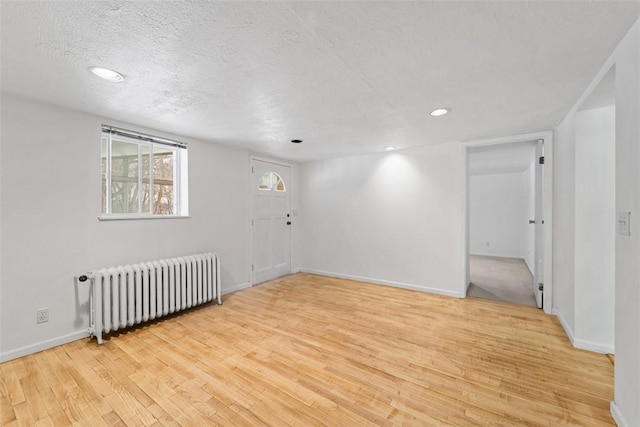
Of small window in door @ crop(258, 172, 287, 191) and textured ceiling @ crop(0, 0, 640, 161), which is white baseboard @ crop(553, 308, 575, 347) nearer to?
textured ceiling @ crop(0, 0, 640, 161)

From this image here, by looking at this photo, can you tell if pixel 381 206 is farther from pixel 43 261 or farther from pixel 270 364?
pixel 43 261

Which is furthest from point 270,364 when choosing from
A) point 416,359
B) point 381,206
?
point 381,206

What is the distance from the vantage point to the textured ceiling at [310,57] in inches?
49.2

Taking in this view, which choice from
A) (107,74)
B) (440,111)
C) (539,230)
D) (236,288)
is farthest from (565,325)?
(107,74)

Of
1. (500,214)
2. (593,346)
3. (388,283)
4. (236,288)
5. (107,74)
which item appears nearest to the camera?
(107,74)

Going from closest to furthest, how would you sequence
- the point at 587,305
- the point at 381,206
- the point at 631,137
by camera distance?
the point at 631,137 < the point at 587,305 < the point at 381,206

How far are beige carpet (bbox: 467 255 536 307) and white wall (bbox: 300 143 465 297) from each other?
2.08 feet

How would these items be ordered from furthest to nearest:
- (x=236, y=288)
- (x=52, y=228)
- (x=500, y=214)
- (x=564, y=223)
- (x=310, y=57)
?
(x=500, y=214), (x=236, y=288), (x=564, y=223), (x=52, y=228), (x=310, y=57)

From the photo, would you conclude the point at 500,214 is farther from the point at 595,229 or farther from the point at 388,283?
the point at 595,229

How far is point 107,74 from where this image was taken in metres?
1.81

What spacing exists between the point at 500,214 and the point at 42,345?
8.57 meters

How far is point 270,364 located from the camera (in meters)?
2.08

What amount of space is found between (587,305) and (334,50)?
293 centimetres

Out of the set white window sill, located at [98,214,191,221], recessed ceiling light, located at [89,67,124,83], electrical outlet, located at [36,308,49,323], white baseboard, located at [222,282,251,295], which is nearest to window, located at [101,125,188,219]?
white window sill, located at [98,214,191,221]
